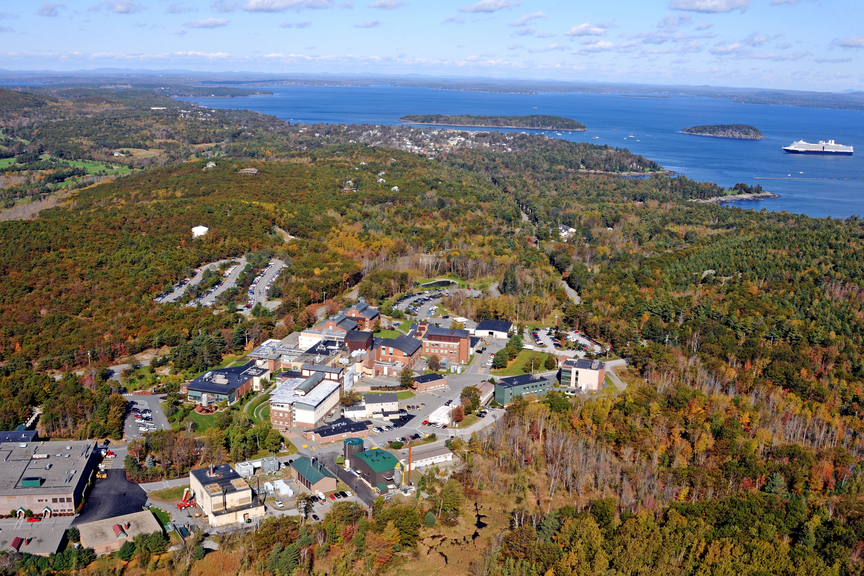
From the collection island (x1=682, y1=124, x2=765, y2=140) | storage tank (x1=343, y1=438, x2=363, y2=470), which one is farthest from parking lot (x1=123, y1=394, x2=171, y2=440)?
island (x1=682, y1=124, x2=765, y2=140)

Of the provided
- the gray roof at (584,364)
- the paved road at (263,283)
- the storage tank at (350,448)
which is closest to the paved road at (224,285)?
the paved road at (263,283)

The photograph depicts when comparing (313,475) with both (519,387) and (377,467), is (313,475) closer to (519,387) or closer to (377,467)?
(377,467)

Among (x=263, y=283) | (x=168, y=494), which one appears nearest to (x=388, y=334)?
(x=263, y=283)

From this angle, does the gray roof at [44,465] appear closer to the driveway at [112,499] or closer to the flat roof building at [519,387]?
the driveway at [112,499]

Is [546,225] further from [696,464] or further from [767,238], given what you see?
[696,464]

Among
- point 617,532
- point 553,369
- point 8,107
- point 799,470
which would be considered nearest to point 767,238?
point 553,369

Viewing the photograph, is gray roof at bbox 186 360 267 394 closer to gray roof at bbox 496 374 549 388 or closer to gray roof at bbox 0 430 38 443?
gray roof at bbox 0 430 38 443
